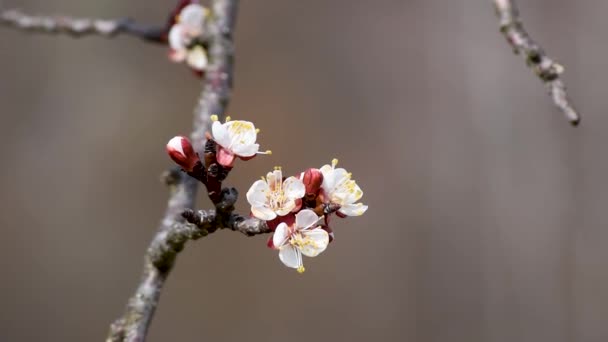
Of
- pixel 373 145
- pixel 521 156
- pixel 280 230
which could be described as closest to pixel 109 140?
pixel 373 145

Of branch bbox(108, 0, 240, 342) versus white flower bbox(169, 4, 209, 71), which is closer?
branch bbox(108, 0, 240, 342)

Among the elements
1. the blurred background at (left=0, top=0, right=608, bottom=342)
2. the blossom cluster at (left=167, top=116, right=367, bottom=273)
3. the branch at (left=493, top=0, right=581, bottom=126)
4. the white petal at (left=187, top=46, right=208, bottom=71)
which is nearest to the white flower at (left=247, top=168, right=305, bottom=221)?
the blossom cluster at (left=167, top=116, right=367, bottom=273)

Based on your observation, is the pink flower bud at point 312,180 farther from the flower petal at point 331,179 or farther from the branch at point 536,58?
the branch at point 536,58

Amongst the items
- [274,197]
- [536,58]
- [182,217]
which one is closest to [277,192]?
[274,197]

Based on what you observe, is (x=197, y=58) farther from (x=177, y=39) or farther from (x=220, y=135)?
(x=220, y=135)

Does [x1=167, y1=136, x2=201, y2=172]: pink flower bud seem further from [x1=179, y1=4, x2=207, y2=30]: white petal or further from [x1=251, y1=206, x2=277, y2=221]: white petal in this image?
[x1=179, y1=4, x2=207, y2=30]: white petal

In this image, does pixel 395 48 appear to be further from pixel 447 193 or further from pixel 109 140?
pixel 109 140
